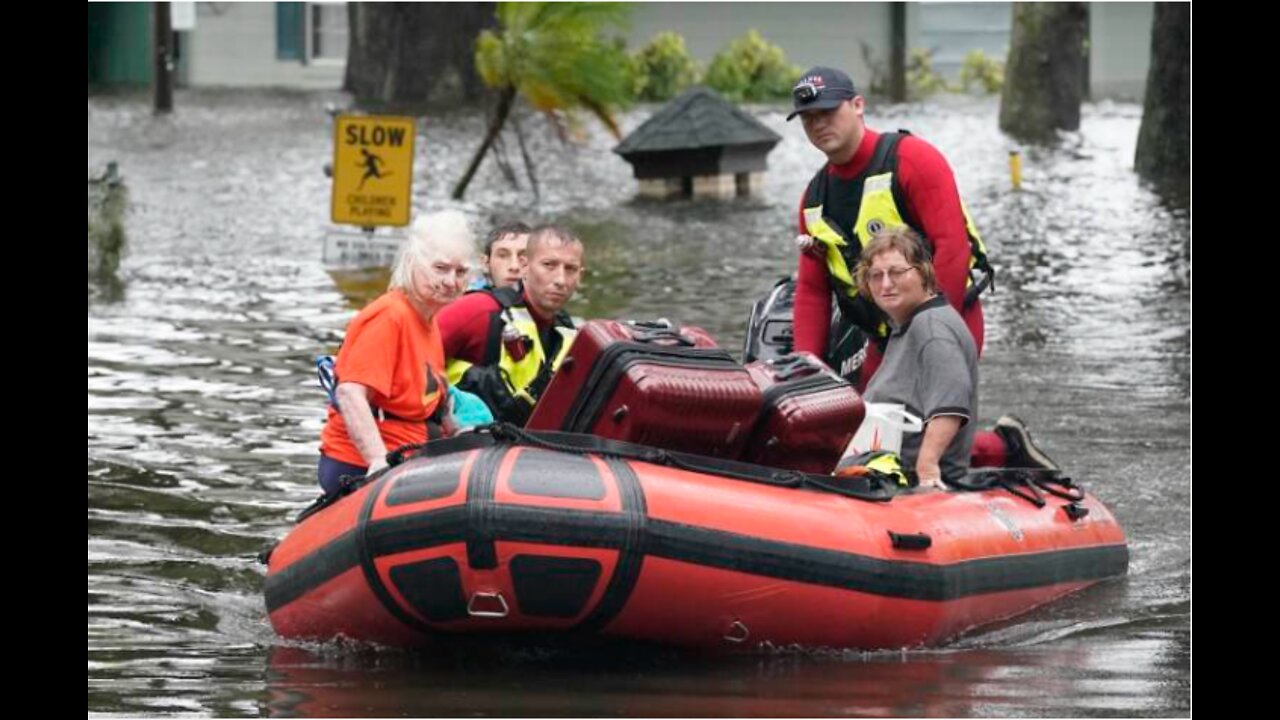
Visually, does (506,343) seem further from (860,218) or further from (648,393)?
(860,218)

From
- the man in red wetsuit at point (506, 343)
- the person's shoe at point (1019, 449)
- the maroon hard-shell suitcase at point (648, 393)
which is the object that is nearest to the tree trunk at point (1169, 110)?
the person's shoe at point (1019, 449)

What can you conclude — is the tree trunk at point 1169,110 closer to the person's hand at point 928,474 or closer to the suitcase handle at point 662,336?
the person's hand at point 928,474

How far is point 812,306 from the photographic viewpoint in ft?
29.8

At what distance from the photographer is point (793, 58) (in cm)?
3672

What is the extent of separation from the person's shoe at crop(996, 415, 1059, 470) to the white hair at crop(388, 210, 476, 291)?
252 centimetres

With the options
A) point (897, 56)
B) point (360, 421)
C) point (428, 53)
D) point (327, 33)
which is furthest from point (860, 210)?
point (327, 33)

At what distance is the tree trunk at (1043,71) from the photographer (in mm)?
27578

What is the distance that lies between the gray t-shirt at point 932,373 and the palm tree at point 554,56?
1272 cm

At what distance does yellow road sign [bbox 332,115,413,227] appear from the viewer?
1617cm

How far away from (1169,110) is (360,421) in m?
17.2
